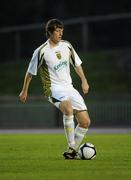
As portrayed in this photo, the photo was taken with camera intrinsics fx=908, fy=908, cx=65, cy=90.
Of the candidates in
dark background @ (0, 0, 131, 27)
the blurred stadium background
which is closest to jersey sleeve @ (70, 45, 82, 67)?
the blurred stadium background

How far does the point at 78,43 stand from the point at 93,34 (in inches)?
42.0

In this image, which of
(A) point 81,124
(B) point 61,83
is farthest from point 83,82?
(A) point 81,124

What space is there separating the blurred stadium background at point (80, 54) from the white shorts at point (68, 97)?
2024 centimetres

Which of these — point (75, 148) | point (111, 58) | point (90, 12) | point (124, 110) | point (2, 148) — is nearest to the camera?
point (75, 148)

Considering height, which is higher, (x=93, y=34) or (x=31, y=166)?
(x=93, y=34)

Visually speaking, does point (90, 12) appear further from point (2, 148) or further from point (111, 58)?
point (2, 148)

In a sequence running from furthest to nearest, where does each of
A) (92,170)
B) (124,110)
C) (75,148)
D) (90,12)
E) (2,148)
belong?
(90,12) → (124,110) → (2,148) → (75,148) → (92,170)

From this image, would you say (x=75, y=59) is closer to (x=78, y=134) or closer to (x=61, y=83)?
(x=61, y=83)

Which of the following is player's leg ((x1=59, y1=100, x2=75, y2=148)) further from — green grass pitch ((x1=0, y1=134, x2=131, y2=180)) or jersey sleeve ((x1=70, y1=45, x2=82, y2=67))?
jersey sleeve ((x1=70, y1=45, x2=82, y2=67))

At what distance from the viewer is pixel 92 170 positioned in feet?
42.6

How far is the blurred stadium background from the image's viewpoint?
3600cm

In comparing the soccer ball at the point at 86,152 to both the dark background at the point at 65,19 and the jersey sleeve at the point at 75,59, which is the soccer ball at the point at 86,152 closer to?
the jersey sleeve at the point at 75,59

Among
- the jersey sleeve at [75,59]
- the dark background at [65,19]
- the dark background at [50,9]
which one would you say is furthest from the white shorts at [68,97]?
the dark background at [50,9]

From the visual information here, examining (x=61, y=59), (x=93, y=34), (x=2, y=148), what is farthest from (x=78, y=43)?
(x=61, y=59)
